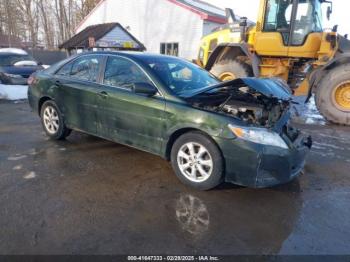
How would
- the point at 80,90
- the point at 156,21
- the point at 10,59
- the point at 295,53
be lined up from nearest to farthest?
the point at 80,90 → the point at 295,53 → the point at 10,59 → the point at 156,21

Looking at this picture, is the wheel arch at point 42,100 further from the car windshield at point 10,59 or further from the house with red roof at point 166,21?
the house with red roof at point 166,21

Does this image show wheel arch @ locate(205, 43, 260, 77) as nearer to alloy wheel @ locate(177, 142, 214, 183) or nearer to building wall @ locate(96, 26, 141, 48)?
alloy wheel @ locate(177, 142, 214, 183)

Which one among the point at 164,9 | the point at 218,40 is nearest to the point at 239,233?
the point at 218,40

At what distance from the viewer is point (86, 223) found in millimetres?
3186

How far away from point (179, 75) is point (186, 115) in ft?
3.55

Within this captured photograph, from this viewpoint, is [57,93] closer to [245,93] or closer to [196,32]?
[245,93]

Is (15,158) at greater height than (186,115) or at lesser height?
lesser

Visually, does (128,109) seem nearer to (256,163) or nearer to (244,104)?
(244,104)

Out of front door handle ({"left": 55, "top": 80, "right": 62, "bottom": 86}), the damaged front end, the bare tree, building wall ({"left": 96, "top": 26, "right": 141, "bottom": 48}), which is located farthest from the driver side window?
the bare tree

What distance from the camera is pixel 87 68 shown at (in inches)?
206

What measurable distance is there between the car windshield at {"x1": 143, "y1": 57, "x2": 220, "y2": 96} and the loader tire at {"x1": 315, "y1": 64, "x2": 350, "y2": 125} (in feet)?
12.3

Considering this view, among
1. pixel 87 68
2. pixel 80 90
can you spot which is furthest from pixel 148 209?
pixel 87 68

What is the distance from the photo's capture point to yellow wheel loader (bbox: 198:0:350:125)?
25.5ft

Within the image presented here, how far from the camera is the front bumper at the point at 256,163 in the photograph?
3.57 metres
